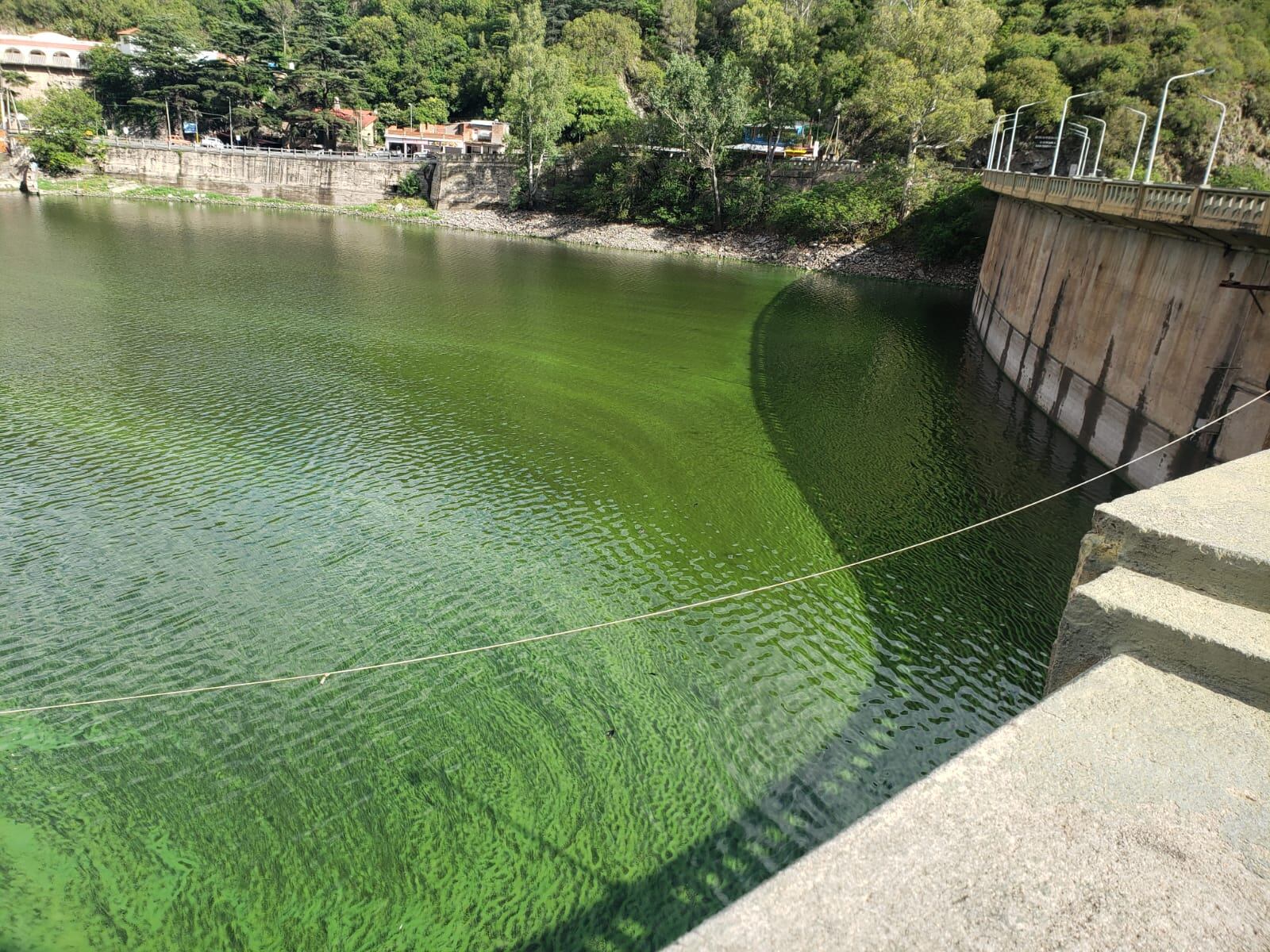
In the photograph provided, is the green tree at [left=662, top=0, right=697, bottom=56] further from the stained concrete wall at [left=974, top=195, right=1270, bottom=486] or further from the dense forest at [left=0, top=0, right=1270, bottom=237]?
the stained concrete wall at [left=974, top=195, right=1270, bottom=486]

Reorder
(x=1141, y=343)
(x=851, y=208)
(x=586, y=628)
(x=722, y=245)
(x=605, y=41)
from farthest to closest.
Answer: (x=605, y=41), (x=722, y=245), (x=851, y=208), (x=1141, y=343), (x=586, y=628)

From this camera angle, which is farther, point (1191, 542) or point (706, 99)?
point (706, 99)

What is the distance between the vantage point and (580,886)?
6.99 metres

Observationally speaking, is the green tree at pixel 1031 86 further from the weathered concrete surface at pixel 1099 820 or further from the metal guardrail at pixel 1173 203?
the weathered concrete surface at pixel 1099 820

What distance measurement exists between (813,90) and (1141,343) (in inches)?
1869

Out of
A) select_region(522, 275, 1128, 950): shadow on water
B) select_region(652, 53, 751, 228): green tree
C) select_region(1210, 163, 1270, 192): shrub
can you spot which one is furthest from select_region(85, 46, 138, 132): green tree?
select_region(1210, 163, 1270, 192): shrub

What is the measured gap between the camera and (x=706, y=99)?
183ft

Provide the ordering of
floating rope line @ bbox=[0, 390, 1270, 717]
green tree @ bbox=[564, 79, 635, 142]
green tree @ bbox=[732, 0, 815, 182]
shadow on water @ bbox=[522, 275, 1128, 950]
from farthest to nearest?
green tree @ bbox=[564, 79, 635, 142] → green tree @ bbox=[732, 0, 815, 182] → floating rope line @ bbox=[0, 390, 1270, 717] → shadow on water @ bbox=[522, 275, 1128, 950]

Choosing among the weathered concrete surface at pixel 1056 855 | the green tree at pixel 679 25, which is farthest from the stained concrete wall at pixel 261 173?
the weathered concrete surface at pixel 1056 855

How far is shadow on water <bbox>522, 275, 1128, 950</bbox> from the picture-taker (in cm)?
736

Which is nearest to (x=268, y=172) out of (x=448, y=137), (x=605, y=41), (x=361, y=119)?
(x=448, y=137)

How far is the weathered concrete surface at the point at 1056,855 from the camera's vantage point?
3316mm

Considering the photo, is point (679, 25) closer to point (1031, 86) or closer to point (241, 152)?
point (241, 152)

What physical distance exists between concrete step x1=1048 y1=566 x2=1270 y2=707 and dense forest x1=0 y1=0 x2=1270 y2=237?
4077cm
